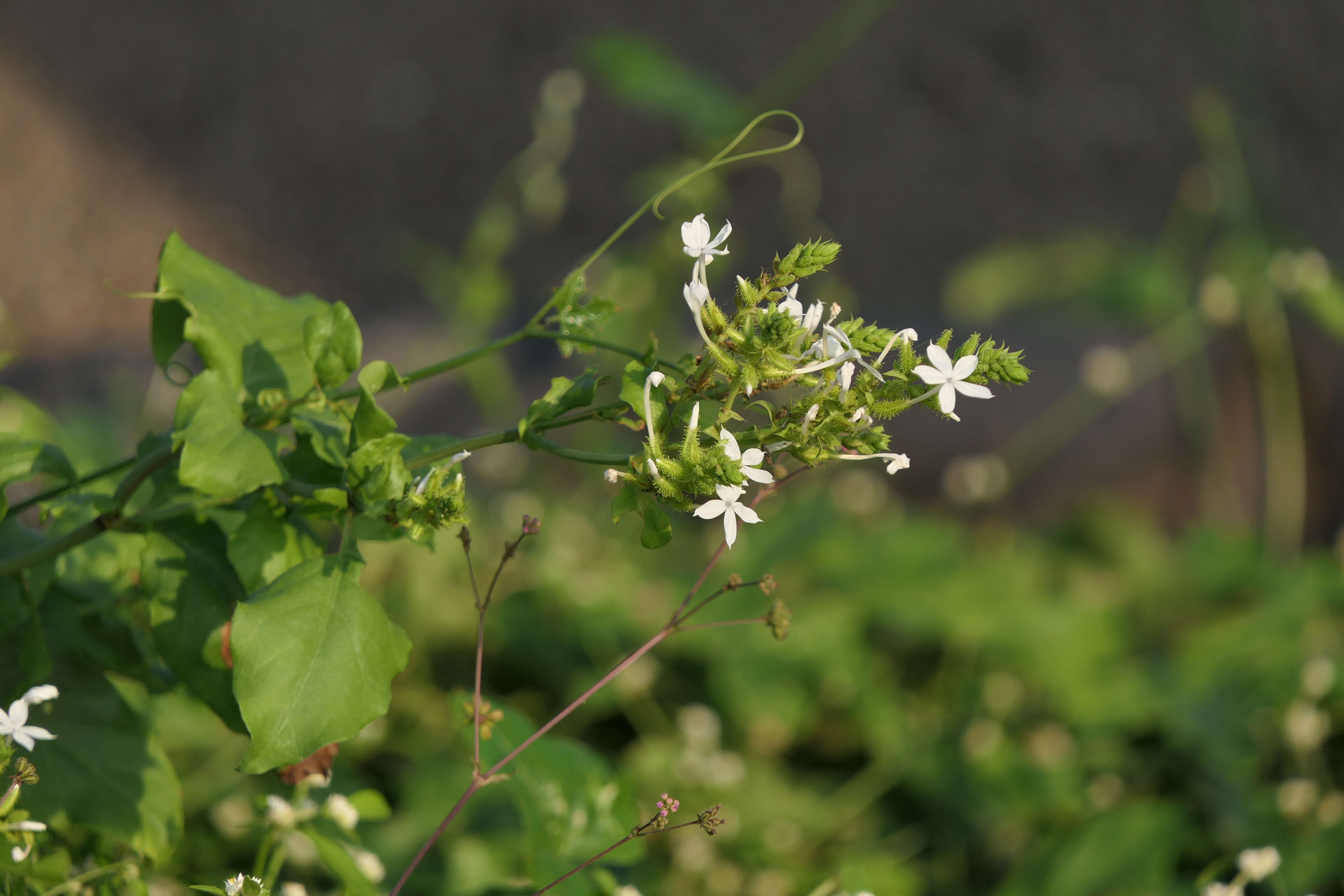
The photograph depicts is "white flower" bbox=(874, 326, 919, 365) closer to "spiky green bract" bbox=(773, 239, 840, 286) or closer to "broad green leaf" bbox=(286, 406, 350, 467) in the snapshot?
"spiky green bract" bbox=(773, 239, 840, 286)

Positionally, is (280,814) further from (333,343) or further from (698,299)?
(698,299)

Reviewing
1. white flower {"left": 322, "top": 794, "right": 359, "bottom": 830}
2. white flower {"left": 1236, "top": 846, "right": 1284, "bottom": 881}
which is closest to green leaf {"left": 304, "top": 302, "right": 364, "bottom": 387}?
white flower {"left": 322, "top": 794, "right": 359, "bottom": 830}

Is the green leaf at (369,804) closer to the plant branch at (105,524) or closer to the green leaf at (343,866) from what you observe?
the green leaf at (343,866)

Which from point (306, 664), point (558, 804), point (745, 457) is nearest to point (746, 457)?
point (745, 457)

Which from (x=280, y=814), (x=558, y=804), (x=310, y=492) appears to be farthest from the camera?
(x=558, y=804)

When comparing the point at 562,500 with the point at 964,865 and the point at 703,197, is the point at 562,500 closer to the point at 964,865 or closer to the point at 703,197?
the point at 703,197

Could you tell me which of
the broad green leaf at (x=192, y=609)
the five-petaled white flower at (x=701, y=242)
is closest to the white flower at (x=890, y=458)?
the five-petaled white flower at (x=701, y=242)

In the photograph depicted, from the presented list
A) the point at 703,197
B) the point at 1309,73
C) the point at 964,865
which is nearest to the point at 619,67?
the point at 703,197
